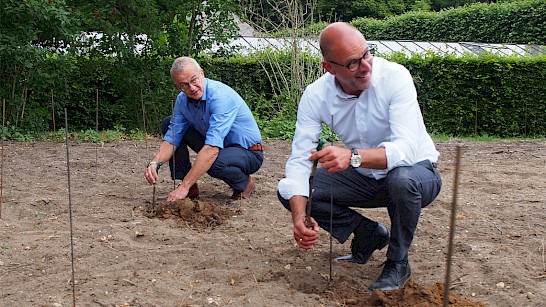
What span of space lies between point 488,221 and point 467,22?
16.4 metres

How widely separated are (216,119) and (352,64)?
188 cm

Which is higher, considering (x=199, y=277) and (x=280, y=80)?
(x=280, y=80)

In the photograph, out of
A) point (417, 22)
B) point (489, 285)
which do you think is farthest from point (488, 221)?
point (417, 22)

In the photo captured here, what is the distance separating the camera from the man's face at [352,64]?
2.91 metres

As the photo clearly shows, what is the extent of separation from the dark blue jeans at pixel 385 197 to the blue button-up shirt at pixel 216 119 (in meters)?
1.38

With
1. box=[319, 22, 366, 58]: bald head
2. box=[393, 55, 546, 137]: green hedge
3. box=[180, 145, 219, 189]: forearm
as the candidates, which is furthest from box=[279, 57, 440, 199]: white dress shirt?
box=[393, 55, 546, 137]: green hedge

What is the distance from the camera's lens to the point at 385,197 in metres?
3.33

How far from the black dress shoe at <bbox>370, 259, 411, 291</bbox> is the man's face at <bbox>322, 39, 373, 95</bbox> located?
0.85 meters

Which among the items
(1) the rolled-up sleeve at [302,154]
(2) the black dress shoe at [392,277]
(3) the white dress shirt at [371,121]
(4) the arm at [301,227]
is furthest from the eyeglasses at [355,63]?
(2) the black dress shoe at [392,277]

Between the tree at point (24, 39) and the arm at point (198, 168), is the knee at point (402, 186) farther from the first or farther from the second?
the tree at point (24, 39)

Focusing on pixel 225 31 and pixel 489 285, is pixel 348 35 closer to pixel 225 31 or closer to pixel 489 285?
pixel 489 285

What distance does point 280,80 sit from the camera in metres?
10.9

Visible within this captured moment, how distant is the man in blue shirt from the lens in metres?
4.61

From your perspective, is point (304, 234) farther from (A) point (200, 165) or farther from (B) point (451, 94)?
(B) point (451, 94)
